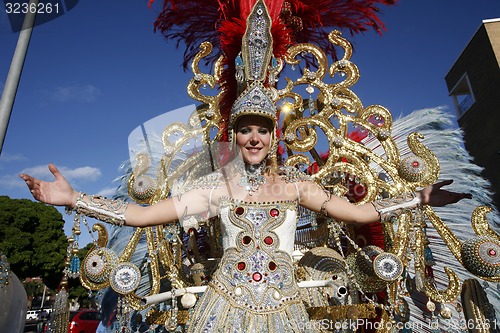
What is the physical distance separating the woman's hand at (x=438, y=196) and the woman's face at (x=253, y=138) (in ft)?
3.85

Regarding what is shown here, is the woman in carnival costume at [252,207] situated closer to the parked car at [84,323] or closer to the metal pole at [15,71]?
the metal pole at [15,71]

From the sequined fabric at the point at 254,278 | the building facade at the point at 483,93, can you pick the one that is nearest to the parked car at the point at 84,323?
the sequined fabric at the point at 254,278

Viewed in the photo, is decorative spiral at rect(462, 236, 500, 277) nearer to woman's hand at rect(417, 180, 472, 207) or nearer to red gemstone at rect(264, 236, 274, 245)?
woman's hand at rect(417, 180, 472, 207)

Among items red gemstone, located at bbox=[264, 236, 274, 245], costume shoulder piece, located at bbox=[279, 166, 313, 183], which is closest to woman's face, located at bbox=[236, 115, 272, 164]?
costume shoulder piece, located at bbox=[279, 166, 313, 183]

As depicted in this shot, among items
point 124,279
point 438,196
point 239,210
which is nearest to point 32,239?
point 124,279

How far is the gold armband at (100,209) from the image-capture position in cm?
226

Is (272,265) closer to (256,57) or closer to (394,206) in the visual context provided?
(394,206)

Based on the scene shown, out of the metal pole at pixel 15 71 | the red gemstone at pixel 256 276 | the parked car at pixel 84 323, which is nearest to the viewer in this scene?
the metal pole at pixel 15 71

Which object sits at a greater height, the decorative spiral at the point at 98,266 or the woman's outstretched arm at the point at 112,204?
the woman's outstretched arm at the point at 112,204

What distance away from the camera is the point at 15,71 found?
189 centimetres

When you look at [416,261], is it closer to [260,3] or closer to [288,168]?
[288,168]

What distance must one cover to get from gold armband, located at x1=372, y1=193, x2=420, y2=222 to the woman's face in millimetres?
906

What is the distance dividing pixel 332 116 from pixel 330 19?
0.98 meters

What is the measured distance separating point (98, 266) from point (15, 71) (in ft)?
4.84
